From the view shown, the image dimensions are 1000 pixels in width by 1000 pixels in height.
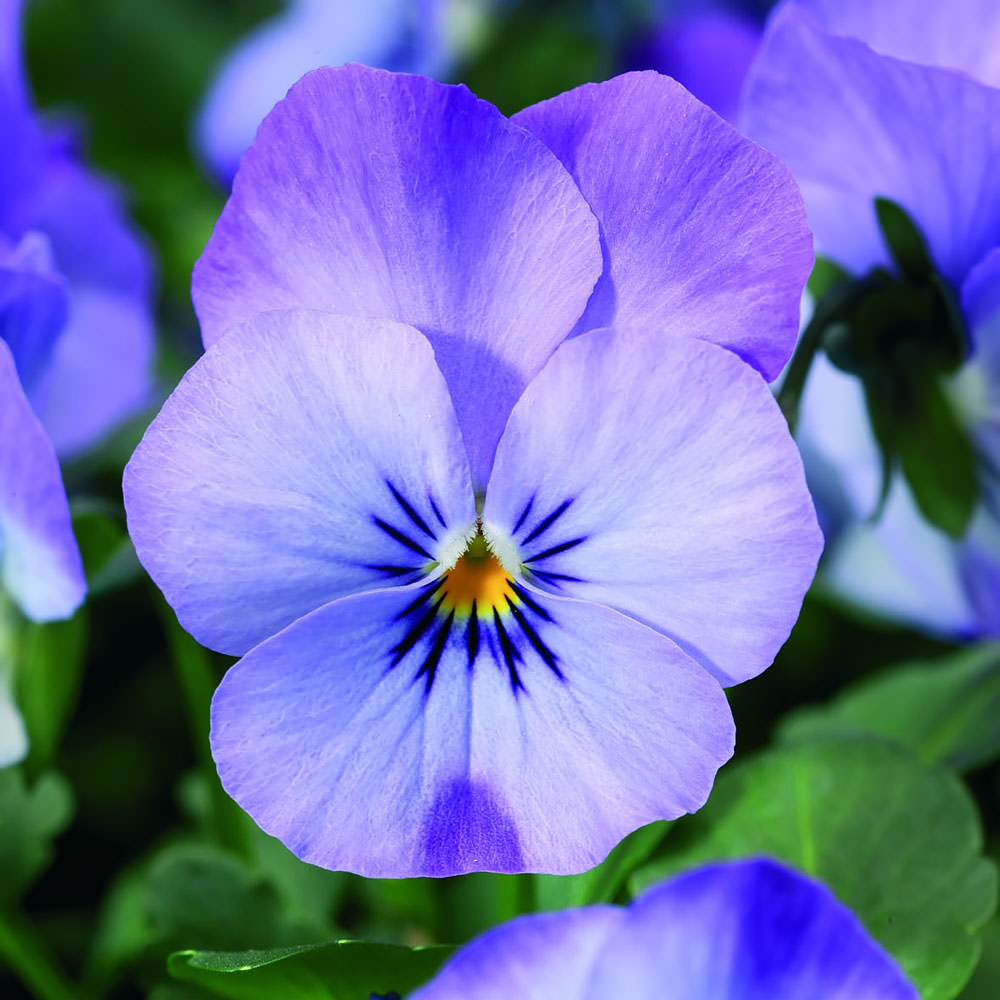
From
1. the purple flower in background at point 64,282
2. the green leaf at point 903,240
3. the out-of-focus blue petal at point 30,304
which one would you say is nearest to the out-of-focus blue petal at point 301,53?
the purple flower in background at point 64,282

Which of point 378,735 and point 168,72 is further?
point 168,72

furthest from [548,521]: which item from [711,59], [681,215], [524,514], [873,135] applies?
[711,59]

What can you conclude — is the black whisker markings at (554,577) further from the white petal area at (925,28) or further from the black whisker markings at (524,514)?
the white petal area at (925,28)

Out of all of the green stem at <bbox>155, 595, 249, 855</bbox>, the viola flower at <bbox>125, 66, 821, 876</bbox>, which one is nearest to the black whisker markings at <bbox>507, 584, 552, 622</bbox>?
the viola flower at <bbox>125, 66, 821, 876</bbox>

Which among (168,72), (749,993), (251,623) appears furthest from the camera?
(168,72)

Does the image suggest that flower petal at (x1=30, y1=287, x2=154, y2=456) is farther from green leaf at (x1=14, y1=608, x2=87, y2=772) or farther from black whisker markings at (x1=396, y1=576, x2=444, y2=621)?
black whisker markings at (x1=396, y1=576, x2=444, y2=621)

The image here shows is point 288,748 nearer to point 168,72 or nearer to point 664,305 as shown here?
point 664,305

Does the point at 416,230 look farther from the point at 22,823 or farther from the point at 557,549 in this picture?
the point at 22,823

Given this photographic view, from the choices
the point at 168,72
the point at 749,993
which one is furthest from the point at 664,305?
the point at 168,72
